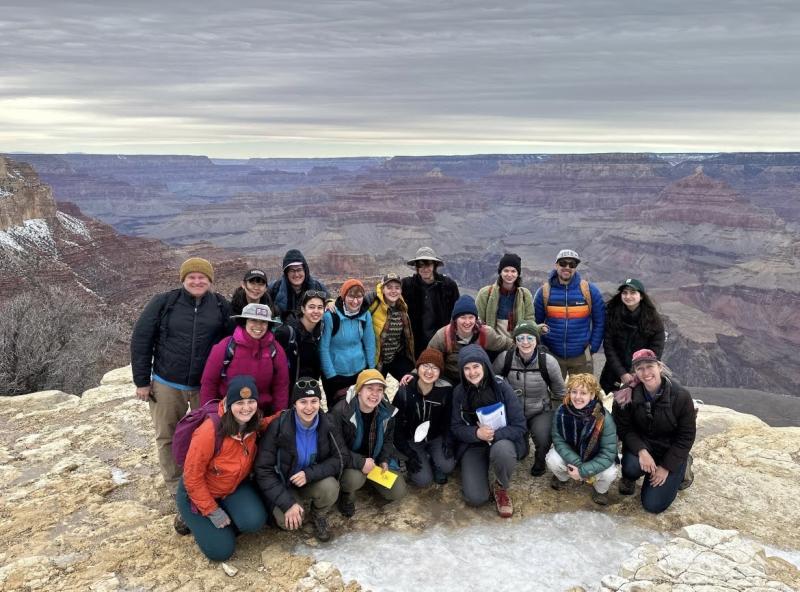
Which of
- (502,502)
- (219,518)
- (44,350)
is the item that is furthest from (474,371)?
(44,350)

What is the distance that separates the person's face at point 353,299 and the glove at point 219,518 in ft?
8.17

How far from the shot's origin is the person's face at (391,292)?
251 inches

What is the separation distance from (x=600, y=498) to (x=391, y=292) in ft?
10.6

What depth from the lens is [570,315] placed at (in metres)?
7.09

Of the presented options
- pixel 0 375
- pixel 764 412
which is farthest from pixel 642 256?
pixel 0 375

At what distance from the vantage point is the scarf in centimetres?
549

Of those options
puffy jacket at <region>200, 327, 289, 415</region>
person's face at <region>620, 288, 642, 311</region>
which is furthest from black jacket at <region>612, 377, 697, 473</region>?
puffy jacket at <region>200, 327, 289, 415</region>

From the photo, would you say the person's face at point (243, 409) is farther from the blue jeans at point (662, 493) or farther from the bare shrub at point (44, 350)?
the bare shrub at point (44, 350)

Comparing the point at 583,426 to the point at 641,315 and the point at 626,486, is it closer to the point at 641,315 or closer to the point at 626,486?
the point at 626,486

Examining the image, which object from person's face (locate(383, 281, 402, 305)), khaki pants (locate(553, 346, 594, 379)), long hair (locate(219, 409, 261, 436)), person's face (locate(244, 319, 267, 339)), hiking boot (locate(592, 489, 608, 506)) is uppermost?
person's face (locate(383, 281, 402, 305))

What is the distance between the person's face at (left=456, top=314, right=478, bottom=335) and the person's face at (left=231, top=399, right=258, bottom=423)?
2.52 m

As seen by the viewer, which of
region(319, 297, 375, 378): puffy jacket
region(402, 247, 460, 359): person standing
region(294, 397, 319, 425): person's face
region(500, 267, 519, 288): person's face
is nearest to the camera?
region(294, 397, 319, 425): person's face

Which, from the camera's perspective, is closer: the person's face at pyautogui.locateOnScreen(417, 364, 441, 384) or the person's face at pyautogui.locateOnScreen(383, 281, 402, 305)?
the person's face at pyautogui.locateOnScreen(417, 364, 441, 384)

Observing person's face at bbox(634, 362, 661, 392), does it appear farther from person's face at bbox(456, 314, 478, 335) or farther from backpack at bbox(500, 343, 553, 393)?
person's face at bbox(456, 314, 478, 335)
